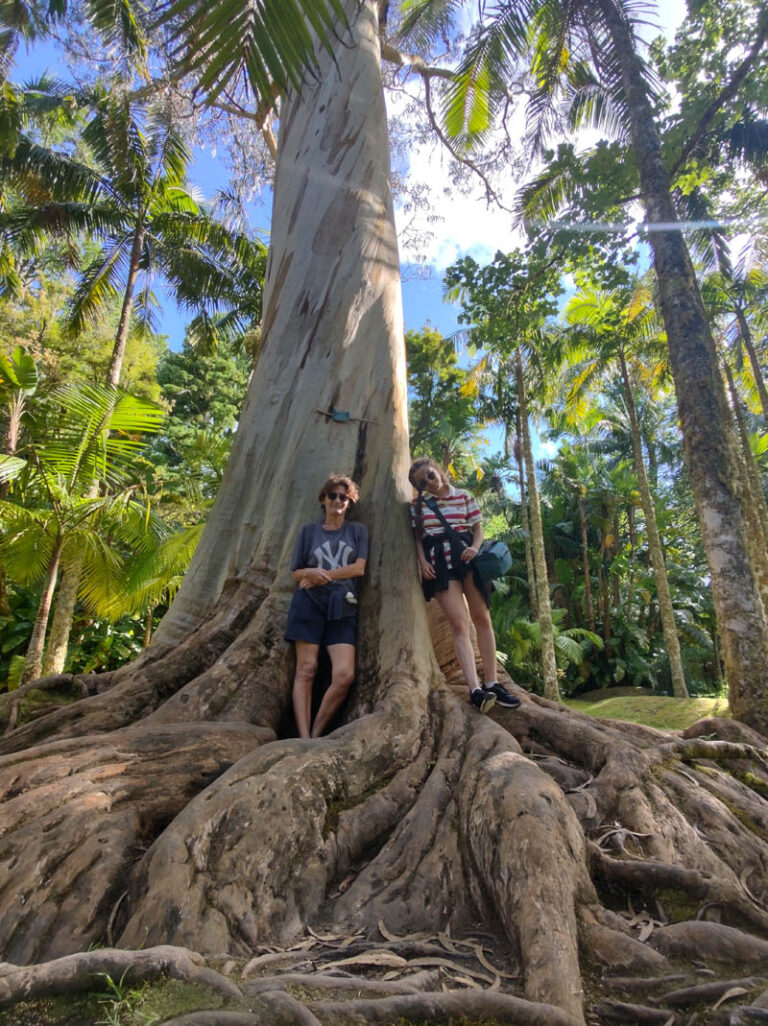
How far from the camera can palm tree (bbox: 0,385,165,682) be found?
6.98 m

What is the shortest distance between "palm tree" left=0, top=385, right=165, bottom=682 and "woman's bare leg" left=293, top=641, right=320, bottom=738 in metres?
4.42

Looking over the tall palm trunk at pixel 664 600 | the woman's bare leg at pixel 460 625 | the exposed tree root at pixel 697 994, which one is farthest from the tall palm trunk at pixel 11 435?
the tall palm trunk at pixel 664 600

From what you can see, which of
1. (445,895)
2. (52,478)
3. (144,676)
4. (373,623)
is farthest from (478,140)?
(445,895)

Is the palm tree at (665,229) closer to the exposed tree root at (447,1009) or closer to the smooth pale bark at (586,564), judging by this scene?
the exposed tree root at (447,1009)

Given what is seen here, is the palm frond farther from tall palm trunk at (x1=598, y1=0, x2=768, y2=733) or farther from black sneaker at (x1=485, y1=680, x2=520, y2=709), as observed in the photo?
tall palm trunk at (x1=598, y1=0, x2=768, y2=733)

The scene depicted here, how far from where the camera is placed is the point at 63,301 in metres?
16.9

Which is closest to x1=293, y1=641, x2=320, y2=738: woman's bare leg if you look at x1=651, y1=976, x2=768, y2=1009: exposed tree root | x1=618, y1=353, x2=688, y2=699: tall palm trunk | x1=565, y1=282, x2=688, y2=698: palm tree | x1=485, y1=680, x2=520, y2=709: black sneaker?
x1=485, y1=680, x2=520, y2=709: black sneaker

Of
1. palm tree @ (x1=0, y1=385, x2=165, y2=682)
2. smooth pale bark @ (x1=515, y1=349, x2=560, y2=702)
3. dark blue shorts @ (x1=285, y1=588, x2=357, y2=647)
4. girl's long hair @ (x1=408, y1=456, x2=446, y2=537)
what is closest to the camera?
dark blue shorts @ (x1=285, y1=588, x2=357, y2=647)

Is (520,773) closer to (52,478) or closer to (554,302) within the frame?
(52,478)

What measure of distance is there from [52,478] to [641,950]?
768cm

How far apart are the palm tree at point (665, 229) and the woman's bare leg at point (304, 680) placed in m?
3.27

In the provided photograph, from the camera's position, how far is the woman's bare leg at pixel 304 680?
126 inches

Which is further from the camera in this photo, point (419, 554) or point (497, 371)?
point (497, 371)

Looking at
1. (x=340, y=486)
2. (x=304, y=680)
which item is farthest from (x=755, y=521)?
(x=304, y=680)
